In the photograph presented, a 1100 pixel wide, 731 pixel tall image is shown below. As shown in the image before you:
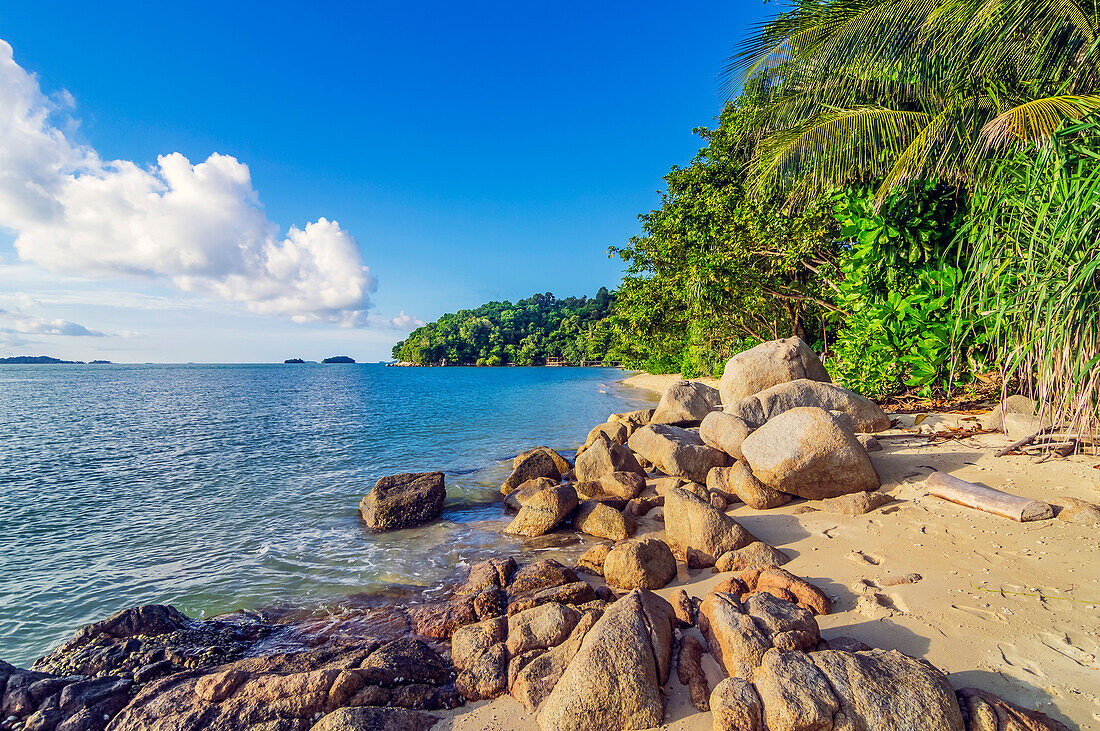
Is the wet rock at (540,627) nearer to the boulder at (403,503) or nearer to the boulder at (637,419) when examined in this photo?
the boulder at (403,503)

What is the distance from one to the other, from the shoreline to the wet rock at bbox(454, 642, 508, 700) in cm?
7

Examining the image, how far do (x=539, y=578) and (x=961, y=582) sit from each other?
149 inches

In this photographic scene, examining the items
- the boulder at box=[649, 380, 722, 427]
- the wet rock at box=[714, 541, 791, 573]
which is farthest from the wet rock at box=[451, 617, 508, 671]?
the boulder at box=[649, 380, 722, 427]

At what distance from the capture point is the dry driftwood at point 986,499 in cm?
502

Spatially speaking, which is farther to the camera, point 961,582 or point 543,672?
point 961,582

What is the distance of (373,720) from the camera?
307 centimetres

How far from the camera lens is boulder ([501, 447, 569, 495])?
9938 millimetres

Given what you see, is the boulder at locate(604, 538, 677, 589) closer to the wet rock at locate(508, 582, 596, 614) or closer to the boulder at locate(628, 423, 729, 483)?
the wet rock at locate(508, 582, 596, 614)

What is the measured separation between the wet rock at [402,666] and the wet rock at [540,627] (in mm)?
574

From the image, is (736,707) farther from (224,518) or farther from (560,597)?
(224,518)

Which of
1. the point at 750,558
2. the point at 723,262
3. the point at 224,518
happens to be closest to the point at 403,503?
the point at 224,518

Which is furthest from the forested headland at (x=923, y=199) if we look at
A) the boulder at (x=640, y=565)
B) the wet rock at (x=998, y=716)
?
the boulder at (x=640, y=565)

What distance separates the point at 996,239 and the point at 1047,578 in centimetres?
491

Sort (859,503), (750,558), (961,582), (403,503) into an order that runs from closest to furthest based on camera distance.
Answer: (961,582), (750,558), (859,503), (403,503)
